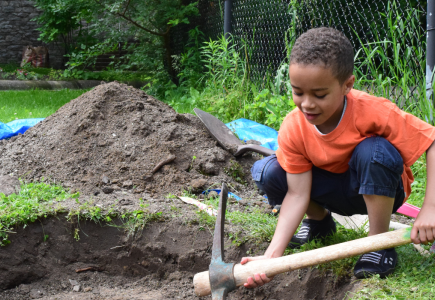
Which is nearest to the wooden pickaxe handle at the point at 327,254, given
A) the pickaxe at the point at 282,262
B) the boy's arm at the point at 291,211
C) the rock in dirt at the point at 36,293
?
the pickaxe at the point at 282,262

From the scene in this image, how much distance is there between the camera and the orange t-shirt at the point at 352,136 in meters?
1.58

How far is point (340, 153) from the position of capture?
1698 mm

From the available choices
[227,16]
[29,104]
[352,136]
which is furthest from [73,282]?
[29,104]

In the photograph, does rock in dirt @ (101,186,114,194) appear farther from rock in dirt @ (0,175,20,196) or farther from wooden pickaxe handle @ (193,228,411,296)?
wooden pickaxe handle @ (193,228,411,296)

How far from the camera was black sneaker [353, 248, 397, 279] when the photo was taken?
166cm

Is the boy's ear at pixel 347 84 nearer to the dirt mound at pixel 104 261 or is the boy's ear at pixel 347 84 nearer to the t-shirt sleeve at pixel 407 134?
the t-shirt sleeve at pixel 407 134

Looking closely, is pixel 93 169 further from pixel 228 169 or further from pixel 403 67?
pixel 403 67

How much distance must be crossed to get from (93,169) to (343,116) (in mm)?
1954

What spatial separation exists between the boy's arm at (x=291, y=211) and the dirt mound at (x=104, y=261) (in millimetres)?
407

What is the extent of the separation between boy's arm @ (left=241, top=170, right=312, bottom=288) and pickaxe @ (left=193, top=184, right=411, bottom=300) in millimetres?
158

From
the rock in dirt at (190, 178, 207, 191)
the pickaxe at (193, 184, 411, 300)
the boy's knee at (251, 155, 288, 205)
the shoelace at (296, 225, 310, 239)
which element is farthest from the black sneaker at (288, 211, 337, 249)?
the rock in dirt at (190, 178, 207, 191)

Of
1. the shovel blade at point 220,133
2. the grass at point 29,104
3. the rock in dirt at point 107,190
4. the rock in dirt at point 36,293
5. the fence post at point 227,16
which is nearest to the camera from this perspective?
the rock in dirt at point 36,293

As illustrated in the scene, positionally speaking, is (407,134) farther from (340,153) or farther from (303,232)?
→ (303,232)

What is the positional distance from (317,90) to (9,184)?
2261 millimetres
